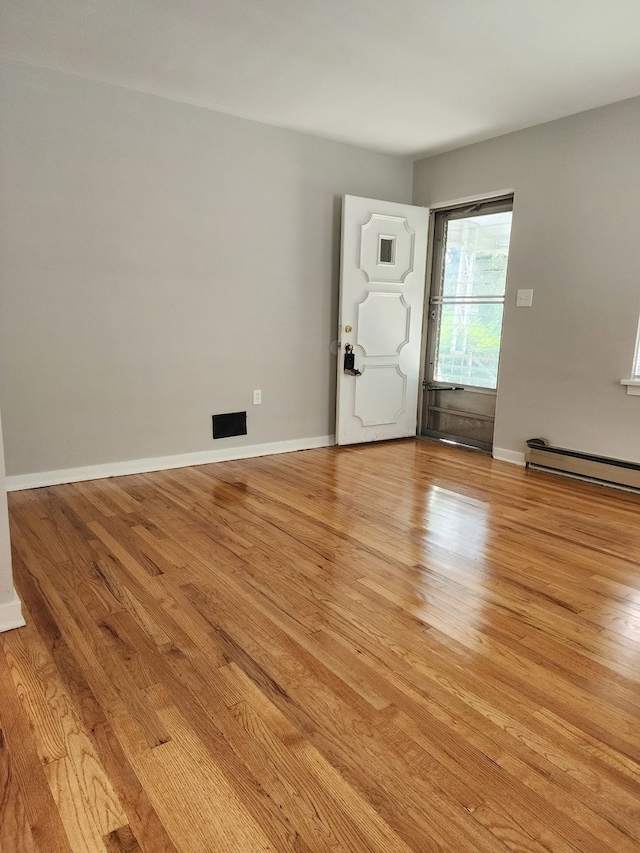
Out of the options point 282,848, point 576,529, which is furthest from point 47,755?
point 576,529

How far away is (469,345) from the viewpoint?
4730 mm

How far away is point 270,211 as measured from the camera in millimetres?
4137

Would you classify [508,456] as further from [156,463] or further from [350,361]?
[156,463]

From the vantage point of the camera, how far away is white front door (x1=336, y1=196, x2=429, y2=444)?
14.6 ft


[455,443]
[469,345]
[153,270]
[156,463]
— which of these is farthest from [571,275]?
[156,463]

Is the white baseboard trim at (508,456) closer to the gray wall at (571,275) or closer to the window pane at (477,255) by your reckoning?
the gray wall at (571,275)

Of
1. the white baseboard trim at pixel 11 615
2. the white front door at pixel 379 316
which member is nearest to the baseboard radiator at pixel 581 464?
the white front door at pixel 379 316

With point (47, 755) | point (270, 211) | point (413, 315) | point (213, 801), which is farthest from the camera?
point (413, 315)

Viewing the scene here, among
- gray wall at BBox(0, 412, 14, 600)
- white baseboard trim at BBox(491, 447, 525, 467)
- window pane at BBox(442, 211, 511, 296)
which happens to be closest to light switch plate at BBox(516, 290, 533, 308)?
window pane at BBox(442, 211, 511, 296)

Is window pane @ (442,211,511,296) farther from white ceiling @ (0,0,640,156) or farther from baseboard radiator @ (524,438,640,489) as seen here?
baseboard radiator @ (524,438,640,489)

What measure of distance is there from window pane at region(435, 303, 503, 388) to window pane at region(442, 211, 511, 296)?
162 millimetres

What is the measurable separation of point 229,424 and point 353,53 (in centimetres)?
251

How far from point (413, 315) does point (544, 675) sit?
12.1 ft

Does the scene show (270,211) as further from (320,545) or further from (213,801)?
(213,801)
